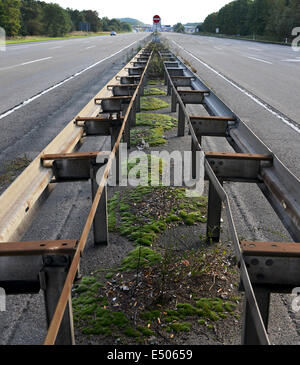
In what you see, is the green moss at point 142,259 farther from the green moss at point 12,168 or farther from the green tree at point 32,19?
the green tree at point 32,19

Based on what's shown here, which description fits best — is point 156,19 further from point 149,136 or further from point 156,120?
point 149,136

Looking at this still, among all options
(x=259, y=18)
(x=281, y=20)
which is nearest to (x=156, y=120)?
(x=281, y=20)

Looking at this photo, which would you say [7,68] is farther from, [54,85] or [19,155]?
[19,155]

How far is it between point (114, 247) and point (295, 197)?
1.78m

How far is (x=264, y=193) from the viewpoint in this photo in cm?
374

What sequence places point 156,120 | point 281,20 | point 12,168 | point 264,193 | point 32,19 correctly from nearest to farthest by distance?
point 264,193
point 12,168
point 156,120
point 281,20
point 32,19

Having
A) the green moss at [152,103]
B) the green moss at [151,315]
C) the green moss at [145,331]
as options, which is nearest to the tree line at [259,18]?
the green moss at [152,103]

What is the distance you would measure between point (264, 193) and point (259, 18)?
86.2 m

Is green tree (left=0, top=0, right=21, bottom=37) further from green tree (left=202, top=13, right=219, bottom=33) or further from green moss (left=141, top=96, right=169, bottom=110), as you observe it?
green tree (left=202, top=13, right=219, bottom=33)

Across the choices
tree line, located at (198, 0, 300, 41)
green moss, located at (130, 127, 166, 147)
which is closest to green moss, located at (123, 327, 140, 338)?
green moss, located at (130, 127, 166, 147)

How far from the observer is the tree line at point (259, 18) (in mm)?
59156

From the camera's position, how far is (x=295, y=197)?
321cm

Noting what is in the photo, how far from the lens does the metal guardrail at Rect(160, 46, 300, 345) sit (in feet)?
7.18

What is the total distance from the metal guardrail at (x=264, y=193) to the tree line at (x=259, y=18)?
58708mm
